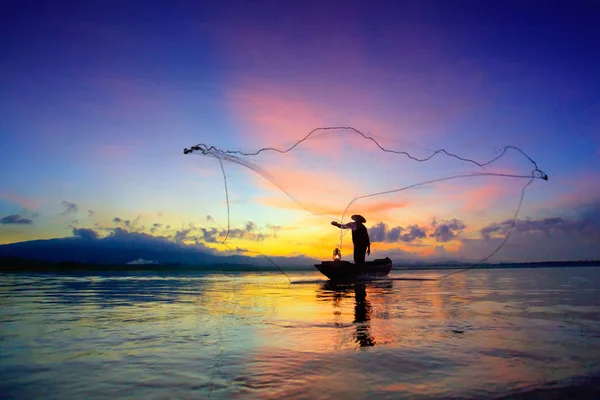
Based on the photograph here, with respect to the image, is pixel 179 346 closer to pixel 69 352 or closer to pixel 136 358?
pixel 136 358

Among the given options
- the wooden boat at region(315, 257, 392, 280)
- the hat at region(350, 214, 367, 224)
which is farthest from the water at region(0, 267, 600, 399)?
the hat at region(350, 214, 367, 224)

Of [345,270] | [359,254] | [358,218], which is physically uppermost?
[358,218]

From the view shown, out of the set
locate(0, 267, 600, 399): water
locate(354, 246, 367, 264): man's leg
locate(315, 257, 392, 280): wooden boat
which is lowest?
locate(0, 267, 600, 399): water

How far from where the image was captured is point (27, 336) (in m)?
13.2

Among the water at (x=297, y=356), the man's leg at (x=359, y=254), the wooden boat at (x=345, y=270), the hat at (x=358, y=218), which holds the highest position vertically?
the hat at (x=358, y=218)

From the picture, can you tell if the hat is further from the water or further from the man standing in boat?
the water

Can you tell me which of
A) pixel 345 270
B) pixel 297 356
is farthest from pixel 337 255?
pixel 297 356

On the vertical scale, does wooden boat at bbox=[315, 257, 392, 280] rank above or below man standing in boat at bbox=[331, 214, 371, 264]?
below

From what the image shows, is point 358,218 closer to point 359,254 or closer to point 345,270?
point 359,254

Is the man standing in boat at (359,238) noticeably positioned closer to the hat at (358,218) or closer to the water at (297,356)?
the hat at (358,218)

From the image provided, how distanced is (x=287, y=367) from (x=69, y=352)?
5.66 meters

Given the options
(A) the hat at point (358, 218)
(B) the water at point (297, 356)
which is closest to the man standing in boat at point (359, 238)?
(A) the hat at point (358, 218)

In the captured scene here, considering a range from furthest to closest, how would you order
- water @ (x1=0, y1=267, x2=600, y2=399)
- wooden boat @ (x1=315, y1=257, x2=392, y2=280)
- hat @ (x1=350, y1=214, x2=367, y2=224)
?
hat @ (x1=350, y1=214, x2=367, y2=224) → wooden boat @ (x1=315, y1=257, x2=392, y2=280) → water @ (x1=0, y1=267, x2=600, y2=399)

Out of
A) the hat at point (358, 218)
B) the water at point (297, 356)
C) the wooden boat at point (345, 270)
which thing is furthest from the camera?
the hat at point (358, 218)
